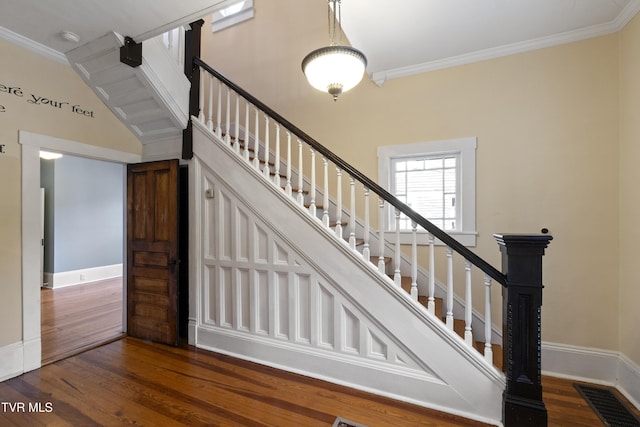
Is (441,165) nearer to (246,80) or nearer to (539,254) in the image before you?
(539,254)

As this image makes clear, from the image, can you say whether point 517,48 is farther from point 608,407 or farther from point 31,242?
point 31,242

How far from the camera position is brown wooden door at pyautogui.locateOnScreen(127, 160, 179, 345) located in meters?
3.09


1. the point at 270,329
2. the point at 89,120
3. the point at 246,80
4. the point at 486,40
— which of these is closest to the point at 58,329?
the point at 89,120

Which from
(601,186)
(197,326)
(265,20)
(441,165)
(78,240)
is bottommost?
(197,326)

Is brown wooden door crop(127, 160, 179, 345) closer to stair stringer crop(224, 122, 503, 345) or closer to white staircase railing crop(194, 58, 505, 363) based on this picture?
white staircase railing crop(194, 58, 505, 363)

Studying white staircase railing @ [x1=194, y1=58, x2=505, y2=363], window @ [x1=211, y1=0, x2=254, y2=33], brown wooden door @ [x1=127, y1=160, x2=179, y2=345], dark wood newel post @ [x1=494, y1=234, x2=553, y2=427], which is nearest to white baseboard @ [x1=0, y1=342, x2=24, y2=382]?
brown wooden door @ [x1=127, y1=160, x2=179, y2=345]

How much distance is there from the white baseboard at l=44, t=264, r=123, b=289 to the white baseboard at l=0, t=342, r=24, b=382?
3861mm

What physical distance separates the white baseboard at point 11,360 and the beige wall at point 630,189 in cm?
525

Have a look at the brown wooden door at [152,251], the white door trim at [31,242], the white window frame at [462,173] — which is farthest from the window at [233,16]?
the white window frame at [462,173]

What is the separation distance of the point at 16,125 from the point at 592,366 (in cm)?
561

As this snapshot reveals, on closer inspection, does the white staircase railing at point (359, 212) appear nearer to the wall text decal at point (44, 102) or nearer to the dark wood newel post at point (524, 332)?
the dark wood newel post at point (524, 332)

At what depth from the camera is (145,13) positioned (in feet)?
7.13

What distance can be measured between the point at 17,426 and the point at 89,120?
2.69 m

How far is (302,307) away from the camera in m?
2.63
